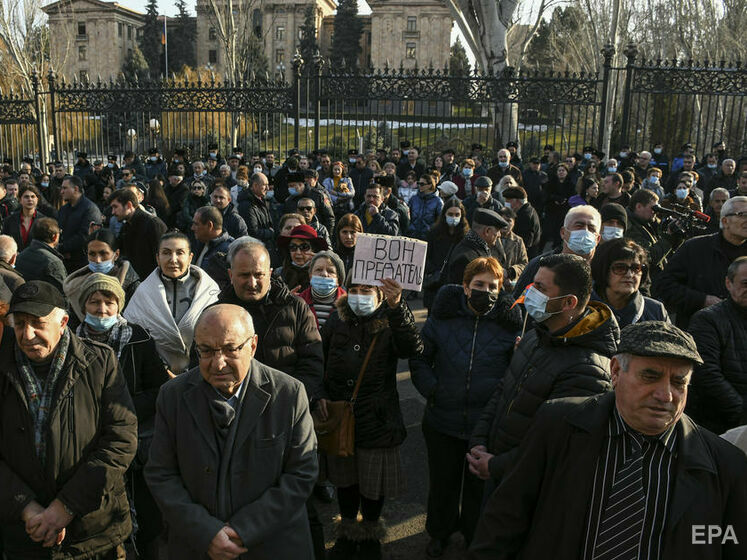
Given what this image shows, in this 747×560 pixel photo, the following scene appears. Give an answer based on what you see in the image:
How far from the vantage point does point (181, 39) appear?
7312cm

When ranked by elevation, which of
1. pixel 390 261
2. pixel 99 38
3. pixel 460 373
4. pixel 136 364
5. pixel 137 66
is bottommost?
pixel 460 373

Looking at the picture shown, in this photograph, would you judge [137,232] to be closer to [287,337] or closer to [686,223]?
[287,337]

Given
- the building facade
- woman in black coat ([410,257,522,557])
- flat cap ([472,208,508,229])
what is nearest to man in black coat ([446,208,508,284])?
flat cap ([472,208,508,229])

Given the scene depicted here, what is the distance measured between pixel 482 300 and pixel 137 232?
4360mm

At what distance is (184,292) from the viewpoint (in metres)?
4.33

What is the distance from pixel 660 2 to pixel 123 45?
62.4 meters

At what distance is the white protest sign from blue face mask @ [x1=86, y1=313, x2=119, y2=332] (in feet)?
4.52

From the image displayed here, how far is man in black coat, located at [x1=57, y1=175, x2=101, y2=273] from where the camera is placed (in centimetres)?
777

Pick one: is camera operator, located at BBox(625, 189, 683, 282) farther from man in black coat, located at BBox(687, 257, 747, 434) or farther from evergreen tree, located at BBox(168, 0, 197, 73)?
evergreen tree, located at BBox(168, 0, 197, 73)

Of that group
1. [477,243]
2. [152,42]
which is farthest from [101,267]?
[152,42]

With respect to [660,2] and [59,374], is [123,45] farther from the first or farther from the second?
[59,374]

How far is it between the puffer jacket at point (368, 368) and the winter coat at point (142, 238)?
3.47 metres

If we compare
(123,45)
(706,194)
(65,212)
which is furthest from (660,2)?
(123,45)

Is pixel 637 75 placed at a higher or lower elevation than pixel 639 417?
higher
